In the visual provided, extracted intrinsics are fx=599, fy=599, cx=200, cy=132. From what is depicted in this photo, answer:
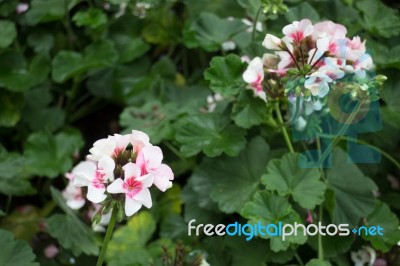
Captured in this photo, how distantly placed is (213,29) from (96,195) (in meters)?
0.85

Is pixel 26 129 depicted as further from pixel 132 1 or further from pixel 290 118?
pixel 290 118

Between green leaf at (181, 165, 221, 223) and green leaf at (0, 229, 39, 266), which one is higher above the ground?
green leaf at (0, 229, 39, 266)

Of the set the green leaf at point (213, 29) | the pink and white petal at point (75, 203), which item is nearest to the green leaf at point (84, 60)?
the green leaf at point (213, 29)

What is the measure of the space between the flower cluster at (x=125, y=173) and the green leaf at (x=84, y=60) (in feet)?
2.47

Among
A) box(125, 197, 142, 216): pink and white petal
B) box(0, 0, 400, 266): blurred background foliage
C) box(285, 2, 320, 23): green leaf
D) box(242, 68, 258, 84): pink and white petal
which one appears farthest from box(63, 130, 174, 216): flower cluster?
box(285, 2, 320, 23): green leaf

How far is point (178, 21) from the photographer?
2121mm

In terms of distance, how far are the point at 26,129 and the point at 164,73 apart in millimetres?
488

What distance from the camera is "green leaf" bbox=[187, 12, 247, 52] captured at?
174 cm

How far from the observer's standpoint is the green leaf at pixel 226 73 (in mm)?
1445

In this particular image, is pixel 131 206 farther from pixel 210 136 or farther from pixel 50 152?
pixel 50 152

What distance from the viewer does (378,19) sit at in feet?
5.41

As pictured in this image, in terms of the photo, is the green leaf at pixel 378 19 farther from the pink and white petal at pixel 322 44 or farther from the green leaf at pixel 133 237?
the green leaf at pixel 133 237

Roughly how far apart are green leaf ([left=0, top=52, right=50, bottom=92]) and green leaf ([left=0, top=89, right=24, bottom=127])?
6 cm

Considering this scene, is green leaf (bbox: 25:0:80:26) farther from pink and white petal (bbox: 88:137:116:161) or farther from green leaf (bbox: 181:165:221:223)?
pink and white petal (bbox: 88:137:116:161)
